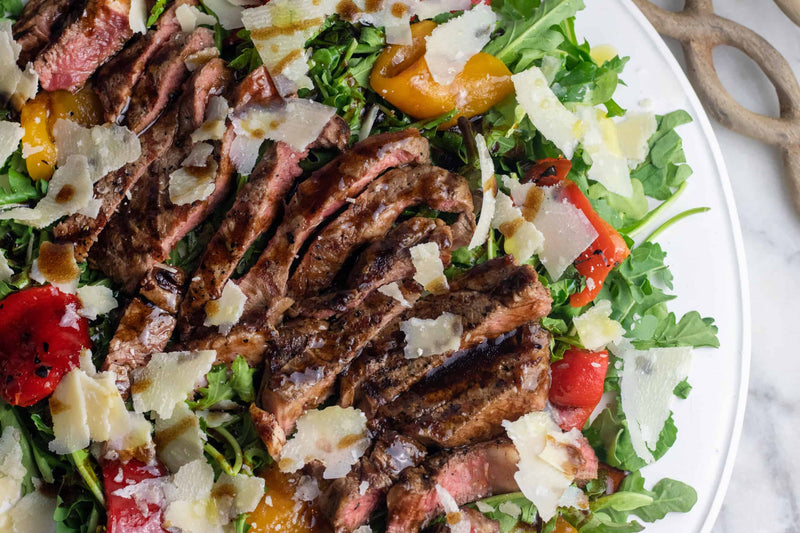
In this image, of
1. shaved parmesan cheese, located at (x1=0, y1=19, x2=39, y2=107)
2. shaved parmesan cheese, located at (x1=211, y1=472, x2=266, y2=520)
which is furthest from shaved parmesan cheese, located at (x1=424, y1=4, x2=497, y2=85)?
shaved parmesan cheese, located at (x1=211, y1=472, x2=266, y2=520)

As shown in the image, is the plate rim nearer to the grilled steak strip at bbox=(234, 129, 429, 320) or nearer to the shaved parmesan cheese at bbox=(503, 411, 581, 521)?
the shaved parmesan cheese at bbox=(503, 411, 581, 521)

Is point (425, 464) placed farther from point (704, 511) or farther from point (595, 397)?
point (704, 511)

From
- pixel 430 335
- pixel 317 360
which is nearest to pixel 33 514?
pixel 317 360

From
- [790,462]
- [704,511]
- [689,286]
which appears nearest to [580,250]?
[689,286]

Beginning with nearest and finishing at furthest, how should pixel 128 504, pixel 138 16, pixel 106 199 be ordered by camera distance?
pixel 128 504 < pixel 106 199 < pixel 138 16

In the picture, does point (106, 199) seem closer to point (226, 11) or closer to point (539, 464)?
point (226, 11)

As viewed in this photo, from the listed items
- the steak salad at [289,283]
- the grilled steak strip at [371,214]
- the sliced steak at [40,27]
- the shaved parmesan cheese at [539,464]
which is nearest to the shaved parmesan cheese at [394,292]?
the steak salad at [289,283]
